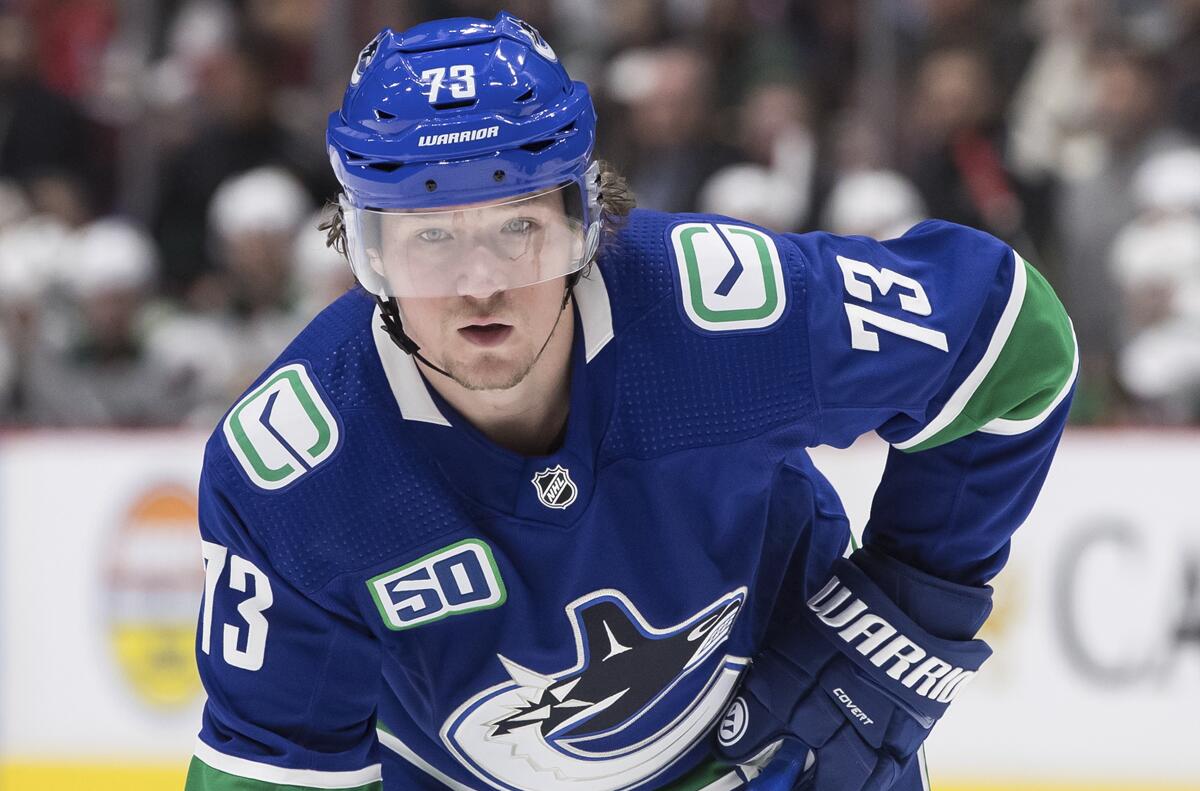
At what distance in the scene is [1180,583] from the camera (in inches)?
165

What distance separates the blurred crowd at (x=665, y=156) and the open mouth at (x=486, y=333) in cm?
293

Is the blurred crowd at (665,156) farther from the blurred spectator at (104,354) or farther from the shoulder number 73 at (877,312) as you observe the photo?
the shoulder number 73 at (877,312)

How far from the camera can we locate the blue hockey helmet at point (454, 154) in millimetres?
1950

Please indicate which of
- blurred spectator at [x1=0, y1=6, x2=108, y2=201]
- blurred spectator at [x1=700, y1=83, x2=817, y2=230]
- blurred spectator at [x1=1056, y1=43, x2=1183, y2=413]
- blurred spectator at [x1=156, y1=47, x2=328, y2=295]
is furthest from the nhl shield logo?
blurred spectator at [x1=0, y1=6, x2=108, y2=201]

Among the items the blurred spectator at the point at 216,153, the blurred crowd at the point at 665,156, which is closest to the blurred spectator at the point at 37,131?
the blurred crowd at the point at 665,156

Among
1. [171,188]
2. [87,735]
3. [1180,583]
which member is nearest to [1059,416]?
[1180,583]

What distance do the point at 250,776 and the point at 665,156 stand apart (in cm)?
374

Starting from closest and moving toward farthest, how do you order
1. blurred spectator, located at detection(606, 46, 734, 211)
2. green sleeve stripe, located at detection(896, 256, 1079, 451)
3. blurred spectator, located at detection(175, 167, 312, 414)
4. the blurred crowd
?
green sleeve stripe, located at detection(896, 256, 1079, 451) → the blurred crowd → blurred spectator, located at detection(175, 167, 312, 414) → blurred spectator, located at detection(606, 46, 734, 211)

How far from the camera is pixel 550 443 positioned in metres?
2.15

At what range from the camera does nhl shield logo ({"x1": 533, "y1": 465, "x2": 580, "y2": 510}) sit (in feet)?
6.81

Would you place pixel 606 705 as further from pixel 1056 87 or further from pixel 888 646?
pixel 1056 87

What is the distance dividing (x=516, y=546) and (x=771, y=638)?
0.53m

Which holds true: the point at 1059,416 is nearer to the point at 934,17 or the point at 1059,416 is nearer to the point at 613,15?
the point at 934,17

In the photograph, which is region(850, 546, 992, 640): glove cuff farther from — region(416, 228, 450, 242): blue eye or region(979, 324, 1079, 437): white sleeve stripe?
region(416, 228, 450, 242): blue eye
